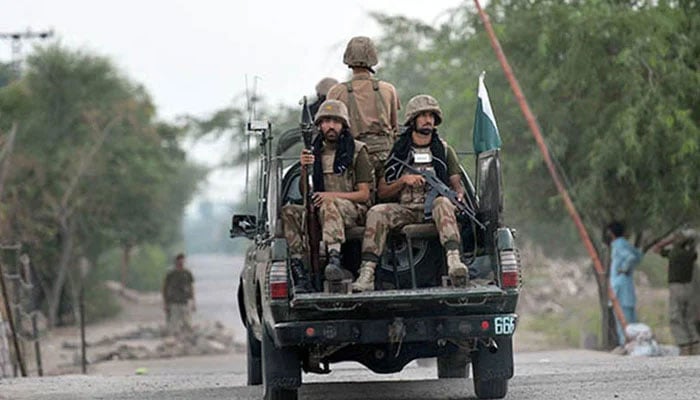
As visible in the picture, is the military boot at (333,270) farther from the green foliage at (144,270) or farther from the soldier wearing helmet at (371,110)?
the green foliage at (144,270)

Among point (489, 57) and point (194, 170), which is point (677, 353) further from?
point (194, 170)

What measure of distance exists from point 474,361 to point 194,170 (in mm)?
98636

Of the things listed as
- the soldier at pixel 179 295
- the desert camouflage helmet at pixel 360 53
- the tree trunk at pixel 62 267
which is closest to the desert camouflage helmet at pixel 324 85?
the desert camouflage helmet at pixel 360 53

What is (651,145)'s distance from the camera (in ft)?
78.1

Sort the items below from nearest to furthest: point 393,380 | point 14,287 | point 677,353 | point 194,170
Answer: point 393,380 → point 677,353 → point 14,287 → point 194,170

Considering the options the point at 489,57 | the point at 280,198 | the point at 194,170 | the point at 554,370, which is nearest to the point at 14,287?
the point at 489,57

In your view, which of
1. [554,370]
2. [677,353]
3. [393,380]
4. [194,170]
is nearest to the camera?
[393,380]

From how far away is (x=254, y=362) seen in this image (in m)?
15.9

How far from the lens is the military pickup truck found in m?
12.0

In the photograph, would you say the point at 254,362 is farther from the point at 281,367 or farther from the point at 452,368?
the point at 281,367

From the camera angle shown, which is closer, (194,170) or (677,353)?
(677,353)

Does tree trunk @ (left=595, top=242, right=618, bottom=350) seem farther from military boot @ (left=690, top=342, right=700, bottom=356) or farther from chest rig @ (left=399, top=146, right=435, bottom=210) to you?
chest rig @ (left=399, top=146, right=435, bottom=210)

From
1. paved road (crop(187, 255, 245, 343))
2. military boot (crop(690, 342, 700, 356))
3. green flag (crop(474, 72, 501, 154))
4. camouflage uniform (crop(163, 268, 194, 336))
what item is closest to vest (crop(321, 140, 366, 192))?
green flag (crop(474, 72, 501, 154))

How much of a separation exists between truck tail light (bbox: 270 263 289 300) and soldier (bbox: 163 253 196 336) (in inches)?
759
